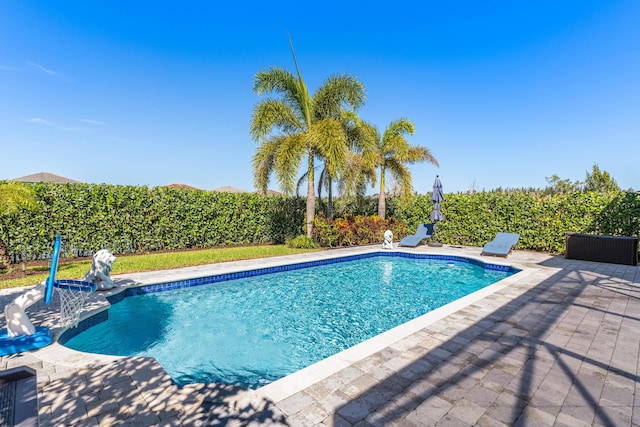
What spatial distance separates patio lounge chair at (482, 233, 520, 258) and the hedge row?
2120 mm

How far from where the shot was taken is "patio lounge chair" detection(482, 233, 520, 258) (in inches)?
445

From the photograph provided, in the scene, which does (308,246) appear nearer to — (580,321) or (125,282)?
(125,282)

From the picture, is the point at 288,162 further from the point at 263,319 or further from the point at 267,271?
the point at 263,319

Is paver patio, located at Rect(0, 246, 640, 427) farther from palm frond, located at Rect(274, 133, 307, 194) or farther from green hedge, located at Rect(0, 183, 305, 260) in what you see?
palm frond, located at Rect(274, 133, 307, 194)

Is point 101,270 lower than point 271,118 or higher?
lower

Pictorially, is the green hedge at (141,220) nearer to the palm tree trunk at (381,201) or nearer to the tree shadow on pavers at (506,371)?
the palm tree trunk at (381,201)

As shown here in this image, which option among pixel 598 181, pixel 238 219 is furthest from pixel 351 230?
pixel 598 181

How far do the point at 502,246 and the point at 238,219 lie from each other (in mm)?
11819

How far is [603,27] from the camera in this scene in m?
12.9

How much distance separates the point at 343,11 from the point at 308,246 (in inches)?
483

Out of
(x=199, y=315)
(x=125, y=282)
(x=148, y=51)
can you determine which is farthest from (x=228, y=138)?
(x=199, y=315)

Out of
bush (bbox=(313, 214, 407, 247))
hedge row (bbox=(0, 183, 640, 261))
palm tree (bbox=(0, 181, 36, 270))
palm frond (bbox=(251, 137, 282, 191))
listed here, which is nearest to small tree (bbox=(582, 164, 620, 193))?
hedge row (bbox=(0, 183, 640, 261))

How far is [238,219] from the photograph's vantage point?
604 inches

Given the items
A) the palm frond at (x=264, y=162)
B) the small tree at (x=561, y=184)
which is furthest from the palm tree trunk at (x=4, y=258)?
the small tree at (x=561, y=184)
